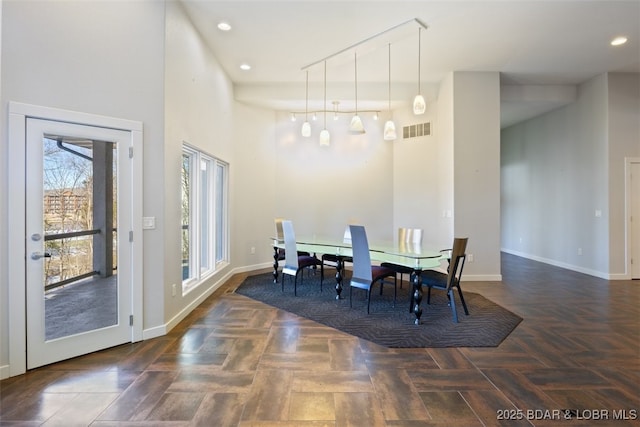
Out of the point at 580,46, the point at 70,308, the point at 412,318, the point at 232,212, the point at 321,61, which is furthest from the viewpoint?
the point at 232,212

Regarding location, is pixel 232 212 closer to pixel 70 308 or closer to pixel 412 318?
pixel 70 308

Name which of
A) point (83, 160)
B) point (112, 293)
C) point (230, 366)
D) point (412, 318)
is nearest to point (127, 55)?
point (83, 160)

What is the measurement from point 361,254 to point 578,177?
484cm

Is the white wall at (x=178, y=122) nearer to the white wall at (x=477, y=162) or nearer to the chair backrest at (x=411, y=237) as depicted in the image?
the chair backrest at (x=411, y=237)

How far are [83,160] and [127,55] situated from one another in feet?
3.19

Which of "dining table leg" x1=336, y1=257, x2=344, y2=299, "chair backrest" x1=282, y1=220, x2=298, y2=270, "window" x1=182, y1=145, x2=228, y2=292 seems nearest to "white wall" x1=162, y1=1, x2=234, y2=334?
"window" x1=182, y1=145, x2=228, y2=292

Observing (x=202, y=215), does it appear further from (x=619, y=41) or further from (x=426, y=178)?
(x=619, y=41)

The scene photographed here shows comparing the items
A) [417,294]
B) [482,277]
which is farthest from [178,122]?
[482,277]

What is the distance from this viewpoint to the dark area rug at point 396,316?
2725 mm

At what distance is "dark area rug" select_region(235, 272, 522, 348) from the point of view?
2725mm

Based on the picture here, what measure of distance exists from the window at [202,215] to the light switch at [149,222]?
825 mm

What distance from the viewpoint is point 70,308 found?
241cm

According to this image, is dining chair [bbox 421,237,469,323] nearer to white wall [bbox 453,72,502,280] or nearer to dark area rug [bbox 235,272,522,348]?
dark area rug [bbox 235,272,522,348]

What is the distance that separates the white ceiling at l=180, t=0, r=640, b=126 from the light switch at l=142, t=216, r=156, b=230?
89.1 inches
